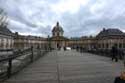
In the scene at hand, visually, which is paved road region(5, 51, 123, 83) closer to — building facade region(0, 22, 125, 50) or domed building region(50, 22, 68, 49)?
building facade region(0, 22, 125, 50)

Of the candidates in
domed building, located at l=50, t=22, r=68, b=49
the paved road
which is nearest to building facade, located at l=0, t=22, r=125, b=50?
domed building, located at l=50, t=22, r=68, b=49

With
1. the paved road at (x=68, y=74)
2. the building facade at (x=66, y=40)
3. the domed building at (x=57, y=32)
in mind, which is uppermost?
the domed building at (x=57, y=32)

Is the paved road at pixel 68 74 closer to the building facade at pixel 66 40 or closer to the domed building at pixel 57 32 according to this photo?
the building facade at pixel 66 40

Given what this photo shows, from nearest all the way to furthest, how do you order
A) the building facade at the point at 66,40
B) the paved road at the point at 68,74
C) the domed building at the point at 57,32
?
the paved road at the point at 68,74
the building facade at the point at 66,40
the domed building at the point at 57,32

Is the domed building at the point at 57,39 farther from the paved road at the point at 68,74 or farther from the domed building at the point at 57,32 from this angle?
the paved road at the point at 68,74

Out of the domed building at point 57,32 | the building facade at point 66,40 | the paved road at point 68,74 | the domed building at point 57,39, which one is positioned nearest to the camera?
the paved road at point 68,74

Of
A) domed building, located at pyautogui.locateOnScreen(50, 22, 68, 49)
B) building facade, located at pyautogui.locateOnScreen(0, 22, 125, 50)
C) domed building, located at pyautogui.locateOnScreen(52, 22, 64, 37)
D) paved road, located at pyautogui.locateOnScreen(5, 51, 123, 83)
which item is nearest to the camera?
paved road, located at pyautogui.locateOnScreen(5, 51, 123, 83)

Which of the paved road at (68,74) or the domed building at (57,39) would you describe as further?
the domed building at (57,39)

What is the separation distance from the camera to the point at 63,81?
28.0ft

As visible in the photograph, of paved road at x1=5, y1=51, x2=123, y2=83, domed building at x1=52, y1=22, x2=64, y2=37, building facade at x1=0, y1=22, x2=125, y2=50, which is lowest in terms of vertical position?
paved road at x1=5, y1=51, x2=123, y2=83

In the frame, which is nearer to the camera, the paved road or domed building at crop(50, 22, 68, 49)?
the paved road

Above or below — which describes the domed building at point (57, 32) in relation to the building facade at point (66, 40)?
above

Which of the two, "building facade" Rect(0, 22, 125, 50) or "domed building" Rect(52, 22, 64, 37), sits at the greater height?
"domed building" Rect(52, 22, 64, 37)

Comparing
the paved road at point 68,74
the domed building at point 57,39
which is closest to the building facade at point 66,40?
the domed building at point 57,39
